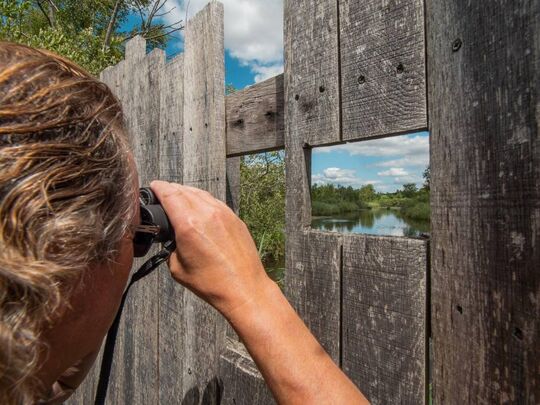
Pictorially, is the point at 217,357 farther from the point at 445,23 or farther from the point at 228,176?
the point at 445,23

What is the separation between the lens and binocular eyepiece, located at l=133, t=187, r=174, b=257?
103 centimetres

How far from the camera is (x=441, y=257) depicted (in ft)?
3.20

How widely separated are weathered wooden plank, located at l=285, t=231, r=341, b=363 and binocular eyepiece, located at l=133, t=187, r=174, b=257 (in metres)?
0.39

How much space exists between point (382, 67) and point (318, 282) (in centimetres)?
59

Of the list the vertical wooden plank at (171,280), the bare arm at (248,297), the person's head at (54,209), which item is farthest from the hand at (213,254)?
the vertical wooden plank at (171,280)

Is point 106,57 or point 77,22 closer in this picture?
point 106,57

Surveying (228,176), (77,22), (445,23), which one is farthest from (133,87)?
(77,22)

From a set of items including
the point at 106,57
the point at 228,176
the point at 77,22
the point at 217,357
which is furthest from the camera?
the point at 77,22

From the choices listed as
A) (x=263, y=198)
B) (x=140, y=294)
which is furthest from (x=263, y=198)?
(x=140, y=294)

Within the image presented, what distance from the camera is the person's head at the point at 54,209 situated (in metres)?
0.62

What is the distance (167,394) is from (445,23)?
1.68 metres

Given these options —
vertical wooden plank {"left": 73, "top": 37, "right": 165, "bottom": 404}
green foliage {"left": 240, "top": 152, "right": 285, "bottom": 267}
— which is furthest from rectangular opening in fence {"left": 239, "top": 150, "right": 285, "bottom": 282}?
vertical wooden plank {"left": 73, "top": 37, "right": 165, "bottom": 404}

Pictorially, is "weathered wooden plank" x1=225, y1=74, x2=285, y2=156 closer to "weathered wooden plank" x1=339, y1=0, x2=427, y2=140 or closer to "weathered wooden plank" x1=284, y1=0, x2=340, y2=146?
"weathered wooden plank" x1=284, y1=0, x2=340, y2=146

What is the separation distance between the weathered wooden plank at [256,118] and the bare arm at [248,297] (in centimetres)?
44
